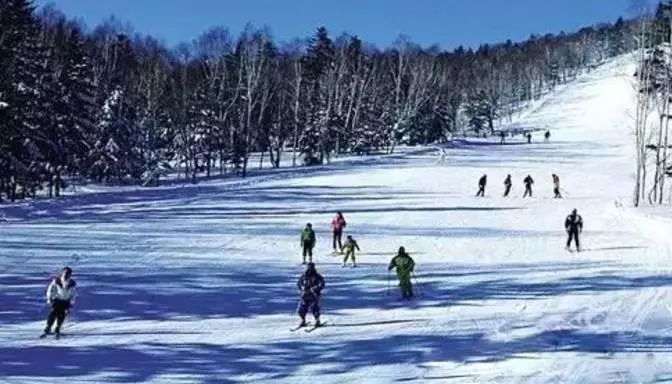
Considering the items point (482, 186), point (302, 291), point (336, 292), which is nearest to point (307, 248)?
point (336, 292)

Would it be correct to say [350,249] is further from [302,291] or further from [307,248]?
[302,291]

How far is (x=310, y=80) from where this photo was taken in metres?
85.5

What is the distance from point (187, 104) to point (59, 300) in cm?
5624

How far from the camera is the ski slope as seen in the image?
1547 cm

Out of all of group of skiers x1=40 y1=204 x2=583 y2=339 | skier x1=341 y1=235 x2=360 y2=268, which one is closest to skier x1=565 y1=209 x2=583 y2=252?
skier x1=341 y1=235 x2=360 y2=268

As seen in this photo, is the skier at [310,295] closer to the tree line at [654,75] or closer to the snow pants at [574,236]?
the snow pants at [574,236]

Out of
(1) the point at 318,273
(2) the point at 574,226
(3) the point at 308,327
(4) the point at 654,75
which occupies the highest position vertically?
(4) the point at 654,75

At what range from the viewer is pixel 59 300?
1672 centimetres

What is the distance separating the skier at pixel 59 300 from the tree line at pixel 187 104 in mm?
23025

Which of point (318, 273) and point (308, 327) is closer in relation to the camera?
point (308, 327)

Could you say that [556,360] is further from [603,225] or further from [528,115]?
[528,115]

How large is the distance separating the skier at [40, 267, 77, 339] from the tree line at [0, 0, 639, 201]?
2302 centimetres

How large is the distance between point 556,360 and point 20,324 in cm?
1081

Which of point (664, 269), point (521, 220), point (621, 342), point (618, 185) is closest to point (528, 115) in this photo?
point (618, 185)
